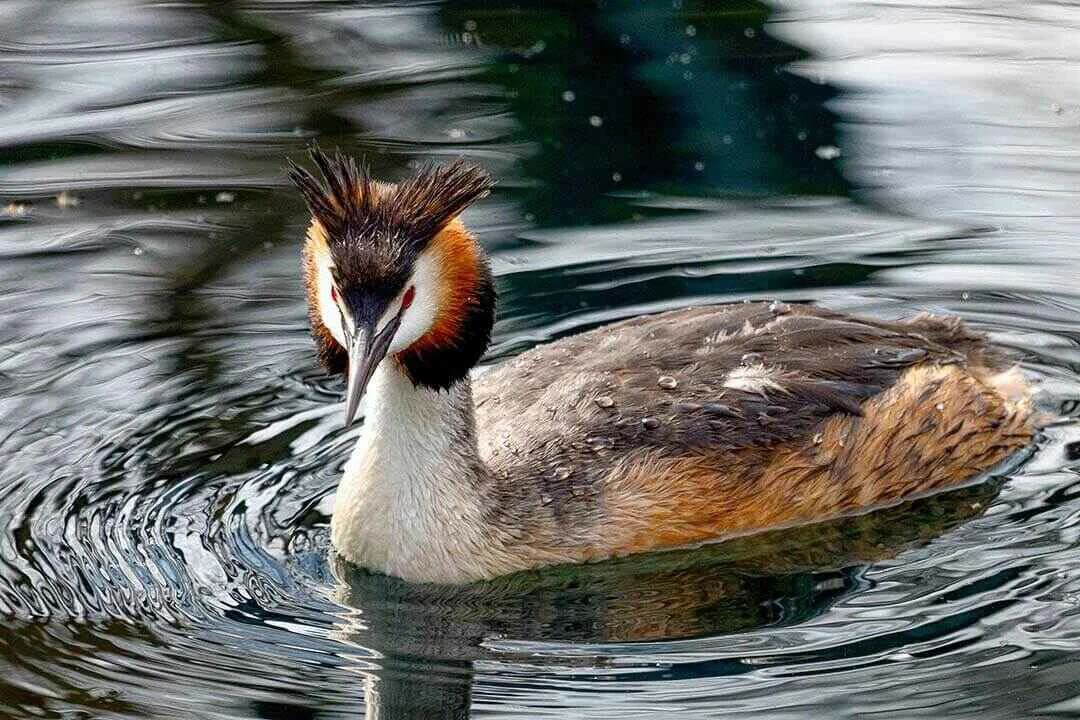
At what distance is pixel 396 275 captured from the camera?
7.23 meters

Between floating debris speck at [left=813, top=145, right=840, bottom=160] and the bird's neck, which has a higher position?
floating debris speck at [left=813, top=145, right=840, bottom=160]

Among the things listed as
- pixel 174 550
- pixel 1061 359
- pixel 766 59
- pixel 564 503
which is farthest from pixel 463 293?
pixel 766 59

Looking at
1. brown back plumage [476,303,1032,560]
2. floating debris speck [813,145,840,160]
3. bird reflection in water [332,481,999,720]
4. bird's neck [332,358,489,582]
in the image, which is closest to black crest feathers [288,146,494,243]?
bird's neck [332,358,489,582]

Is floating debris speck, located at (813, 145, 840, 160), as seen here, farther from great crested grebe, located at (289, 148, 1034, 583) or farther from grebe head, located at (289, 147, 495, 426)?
grebe head, located at (289, 147, 495, 426)

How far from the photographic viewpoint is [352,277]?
23.5 ft

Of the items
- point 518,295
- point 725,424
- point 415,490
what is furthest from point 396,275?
point 518,295

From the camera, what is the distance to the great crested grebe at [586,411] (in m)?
7.42

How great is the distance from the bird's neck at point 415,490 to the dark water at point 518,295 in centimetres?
17

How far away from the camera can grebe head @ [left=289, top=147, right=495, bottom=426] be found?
23.5ft

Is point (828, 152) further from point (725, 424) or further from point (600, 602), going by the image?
point (600, 602)

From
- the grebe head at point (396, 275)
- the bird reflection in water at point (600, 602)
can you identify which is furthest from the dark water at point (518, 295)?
the grebe head at point (396, 275)

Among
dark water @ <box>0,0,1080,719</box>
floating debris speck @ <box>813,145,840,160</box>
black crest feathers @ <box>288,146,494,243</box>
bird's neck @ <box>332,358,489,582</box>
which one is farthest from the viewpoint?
floating debris speck @ <box>813,145,840,160</box>

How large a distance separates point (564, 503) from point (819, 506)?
3.97ft

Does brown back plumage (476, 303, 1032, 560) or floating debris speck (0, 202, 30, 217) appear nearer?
brown back plumage (476, 303, 1032, 560)
